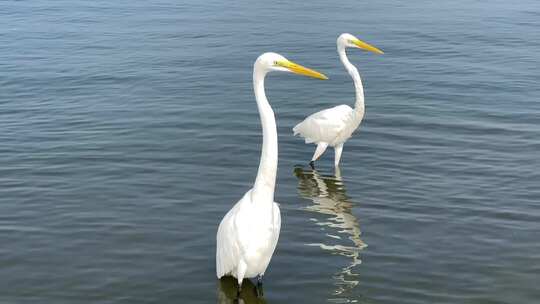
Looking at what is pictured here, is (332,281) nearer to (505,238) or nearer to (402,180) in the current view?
(505,238)

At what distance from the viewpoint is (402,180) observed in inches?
599

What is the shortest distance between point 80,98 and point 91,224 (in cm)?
864

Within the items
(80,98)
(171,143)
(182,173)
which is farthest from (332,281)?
(80,98)

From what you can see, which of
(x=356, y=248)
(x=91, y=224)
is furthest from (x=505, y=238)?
(x=91, y=224)

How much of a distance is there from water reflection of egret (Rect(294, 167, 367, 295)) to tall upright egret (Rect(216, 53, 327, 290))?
4.60 feet

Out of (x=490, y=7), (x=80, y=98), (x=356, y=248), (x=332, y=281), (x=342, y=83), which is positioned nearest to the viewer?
(x=332, y=281)

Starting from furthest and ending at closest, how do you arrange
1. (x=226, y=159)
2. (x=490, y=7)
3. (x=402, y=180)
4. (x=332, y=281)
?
1. (x=490, y=7)
2. (x=226, y=159)
3. (x=402, y=180)
4. (x=332, y=281)

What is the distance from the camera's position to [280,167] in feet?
53.2

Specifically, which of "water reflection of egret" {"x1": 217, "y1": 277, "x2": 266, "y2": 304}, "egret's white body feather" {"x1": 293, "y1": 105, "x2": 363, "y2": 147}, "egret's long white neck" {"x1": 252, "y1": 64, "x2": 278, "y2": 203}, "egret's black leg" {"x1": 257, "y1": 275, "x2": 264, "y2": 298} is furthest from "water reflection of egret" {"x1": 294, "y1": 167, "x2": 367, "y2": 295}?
"egret's long white neck" {"x1": 252, "y1": 64, "x2": 278, "y2": 203}

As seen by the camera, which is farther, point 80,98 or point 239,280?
point 80,98

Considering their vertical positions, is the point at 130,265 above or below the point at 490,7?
below

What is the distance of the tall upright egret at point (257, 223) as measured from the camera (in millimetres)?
9961

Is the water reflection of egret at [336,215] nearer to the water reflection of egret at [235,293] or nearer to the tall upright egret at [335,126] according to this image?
the tall upright egret at [335,126]

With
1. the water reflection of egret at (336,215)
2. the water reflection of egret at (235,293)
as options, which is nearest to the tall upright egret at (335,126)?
the water reflection of egret at (336,215)
